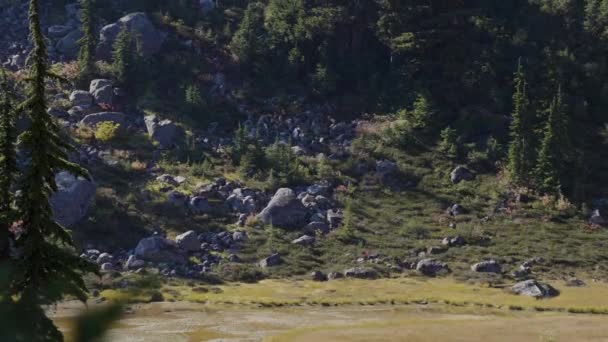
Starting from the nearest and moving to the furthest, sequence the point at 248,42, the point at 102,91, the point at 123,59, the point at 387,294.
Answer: the point at 387,294
the point at 102,91
the point at 123,59
the point at 248,42

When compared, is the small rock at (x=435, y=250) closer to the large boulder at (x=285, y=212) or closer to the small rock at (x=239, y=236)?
the large boulder at (x=285, y=212)

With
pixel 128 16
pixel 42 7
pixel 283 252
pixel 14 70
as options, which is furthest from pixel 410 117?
pixel 42 7

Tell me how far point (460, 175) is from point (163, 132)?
21.4m

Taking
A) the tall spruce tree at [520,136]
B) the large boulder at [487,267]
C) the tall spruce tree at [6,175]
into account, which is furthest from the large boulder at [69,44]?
the tall spruce tree at [6,175]

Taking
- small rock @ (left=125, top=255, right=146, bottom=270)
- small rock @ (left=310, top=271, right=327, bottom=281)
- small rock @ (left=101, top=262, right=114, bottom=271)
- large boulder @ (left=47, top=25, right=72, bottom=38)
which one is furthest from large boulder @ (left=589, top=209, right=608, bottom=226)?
large boulder @ (left=47, top=25, right=72, bottom=38)

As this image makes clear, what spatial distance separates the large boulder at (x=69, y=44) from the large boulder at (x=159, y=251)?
86.8ft

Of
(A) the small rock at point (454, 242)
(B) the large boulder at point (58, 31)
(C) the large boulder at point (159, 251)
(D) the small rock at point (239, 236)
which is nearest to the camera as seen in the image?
(C) the large boulder at point (159, 251)

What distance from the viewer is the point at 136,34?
2603 inches

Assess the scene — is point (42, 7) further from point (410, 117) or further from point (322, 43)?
point (410, 117)

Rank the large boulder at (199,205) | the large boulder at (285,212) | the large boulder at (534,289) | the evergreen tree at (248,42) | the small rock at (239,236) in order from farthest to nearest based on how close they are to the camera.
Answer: the evergreen tree at (248,42), the large boulder at (199,205), the large boulder at (285,212), the small rock at (239,236), the large boulder at (534,289)

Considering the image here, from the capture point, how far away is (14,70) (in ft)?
212

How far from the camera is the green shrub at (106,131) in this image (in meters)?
56.8

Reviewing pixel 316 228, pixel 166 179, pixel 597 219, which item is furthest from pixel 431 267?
pixel 166 179

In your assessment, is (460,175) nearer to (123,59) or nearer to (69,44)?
(123,59)
